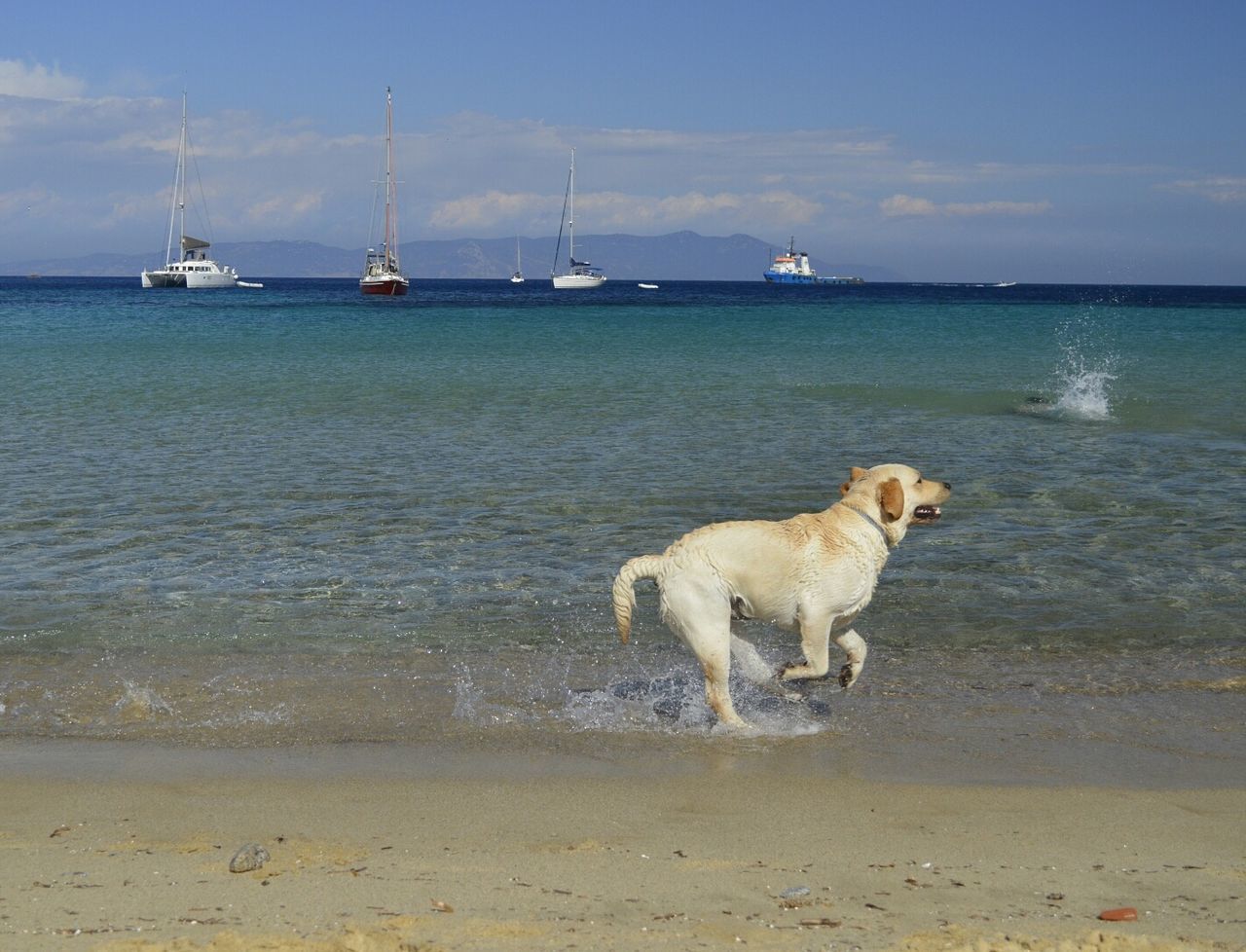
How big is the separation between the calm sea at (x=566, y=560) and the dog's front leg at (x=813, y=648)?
0.96ft

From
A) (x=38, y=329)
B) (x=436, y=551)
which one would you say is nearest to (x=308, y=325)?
(x=38, y=329)

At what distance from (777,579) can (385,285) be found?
9514cm

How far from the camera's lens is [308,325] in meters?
58.5

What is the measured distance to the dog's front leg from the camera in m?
7.22

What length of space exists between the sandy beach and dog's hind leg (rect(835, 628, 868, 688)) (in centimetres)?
100

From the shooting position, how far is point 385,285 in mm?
98562

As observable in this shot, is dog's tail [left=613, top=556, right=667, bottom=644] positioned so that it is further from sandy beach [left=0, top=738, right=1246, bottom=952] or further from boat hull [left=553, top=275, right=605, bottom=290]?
boat hull [left=553, top=275, right=605, bottom=290]

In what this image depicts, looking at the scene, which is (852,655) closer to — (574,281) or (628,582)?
(628,582)

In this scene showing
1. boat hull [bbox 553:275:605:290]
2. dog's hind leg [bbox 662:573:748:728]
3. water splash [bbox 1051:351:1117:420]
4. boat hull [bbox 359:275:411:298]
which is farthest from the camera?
boat hull [bbox 553:275:605:290]

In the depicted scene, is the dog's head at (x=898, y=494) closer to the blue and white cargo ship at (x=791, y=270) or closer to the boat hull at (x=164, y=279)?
the boat hull at (x=164, y=279)

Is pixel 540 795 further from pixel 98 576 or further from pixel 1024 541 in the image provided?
pixel 1024 541

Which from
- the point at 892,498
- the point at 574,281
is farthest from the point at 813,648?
the point at 574,281

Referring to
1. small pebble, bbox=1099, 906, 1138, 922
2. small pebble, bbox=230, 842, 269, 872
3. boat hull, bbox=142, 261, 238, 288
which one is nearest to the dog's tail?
small pebble, bbox=230, 842, 269, 872

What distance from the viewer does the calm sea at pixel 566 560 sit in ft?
24.0
